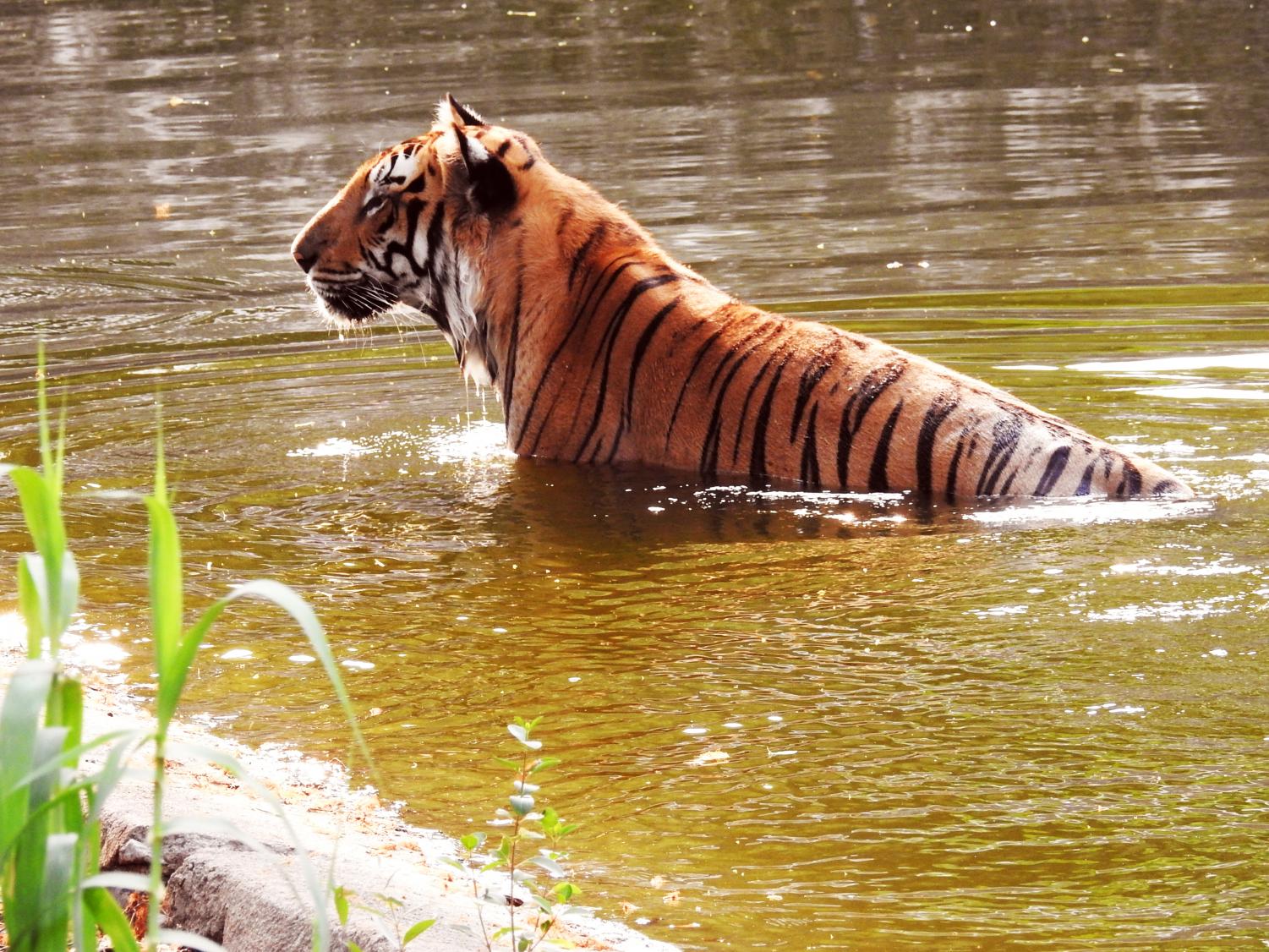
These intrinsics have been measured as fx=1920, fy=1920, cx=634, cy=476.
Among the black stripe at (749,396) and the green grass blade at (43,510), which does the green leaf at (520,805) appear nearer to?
the green grass blade at (43,510)

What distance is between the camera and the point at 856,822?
3287 millimetres

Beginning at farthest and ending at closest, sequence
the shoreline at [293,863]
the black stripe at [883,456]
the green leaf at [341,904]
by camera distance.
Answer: the black stripe at [883,456] → the shoreline at [293,863] → the green leaf at [341,904]

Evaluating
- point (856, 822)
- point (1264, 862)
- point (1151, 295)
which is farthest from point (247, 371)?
point (1264, 862)

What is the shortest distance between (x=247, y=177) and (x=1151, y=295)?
23.0 feet

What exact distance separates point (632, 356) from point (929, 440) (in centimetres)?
102

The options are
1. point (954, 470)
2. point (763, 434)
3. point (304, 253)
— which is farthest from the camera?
point (304, 253)

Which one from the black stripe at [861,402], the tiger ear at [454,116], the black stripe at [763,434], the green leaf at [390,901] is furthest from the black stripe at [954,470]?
the green leaf at [390,901]

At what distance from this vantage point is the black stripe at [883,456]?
213 inches

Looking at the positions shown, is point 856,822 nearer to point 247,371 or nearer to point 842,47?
point 247,371

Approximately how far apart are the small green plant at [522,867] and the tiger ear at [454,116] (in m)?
2.96

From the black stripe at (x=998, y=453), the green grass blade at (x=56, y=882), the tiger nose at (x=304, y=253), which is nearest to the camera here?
the green grass blade at (x=56, y=882)

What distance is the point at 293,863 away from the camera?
2.96m

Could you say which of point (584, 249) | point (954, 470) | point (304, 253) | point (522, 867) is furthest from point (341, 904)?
point (304, 253)

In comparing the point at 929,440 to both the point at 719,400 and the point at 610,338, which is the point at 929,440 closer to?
the point at 719,400
